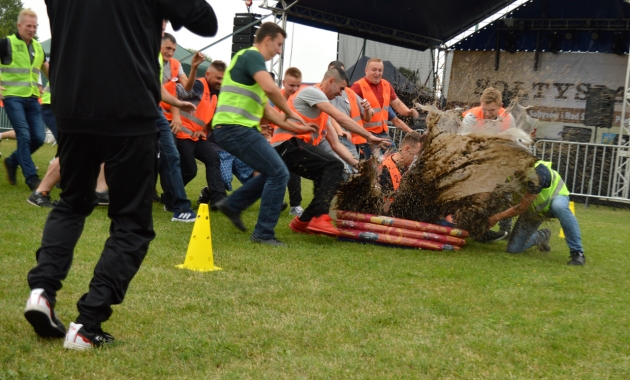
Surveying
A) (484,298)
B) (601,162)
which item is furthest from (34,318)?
(601,162)

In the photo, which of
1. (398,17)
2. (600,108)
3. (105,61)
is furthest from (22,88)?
(398,17)

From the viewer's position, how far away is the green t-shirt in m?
5.95

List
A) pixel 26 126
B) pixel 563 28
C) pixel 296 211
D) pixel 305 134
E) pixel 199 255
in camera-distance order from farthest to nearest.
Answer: pixel 563 28 → pixel 296 211 → pixel 26 126 → pixel 305 134 → pixel 199 255

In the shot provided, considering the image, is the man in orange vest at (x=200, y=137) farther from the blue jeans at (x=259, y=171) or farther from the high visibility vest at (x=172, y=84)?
the blue jeans at (x=259, y=171)

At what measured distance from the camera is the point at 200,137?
28.2ft

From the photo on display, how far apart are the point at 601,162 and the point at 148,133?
472 inches

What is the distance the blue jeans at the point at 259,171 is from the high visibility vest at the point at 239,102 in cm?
6

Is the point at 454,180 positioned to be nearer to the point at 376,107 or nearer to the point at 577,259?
the point at 577,259

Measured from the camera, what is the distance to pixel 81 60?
9.91 ft

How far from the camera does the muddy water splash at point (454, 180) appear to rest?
659 cm

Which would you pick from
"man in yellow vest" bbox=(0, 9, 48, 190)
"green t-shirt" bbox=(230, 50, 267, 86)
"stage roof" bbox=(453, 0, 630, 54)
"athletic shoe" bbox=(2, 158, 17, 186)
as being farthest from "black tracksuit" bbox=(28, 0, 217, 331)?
"stage roof" bbox=(453, 0, 630, 54)

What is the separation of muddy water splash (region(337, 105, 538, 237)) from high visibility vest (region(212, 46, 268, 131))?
4.34ft

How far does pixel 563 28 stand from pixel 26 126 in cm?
1476

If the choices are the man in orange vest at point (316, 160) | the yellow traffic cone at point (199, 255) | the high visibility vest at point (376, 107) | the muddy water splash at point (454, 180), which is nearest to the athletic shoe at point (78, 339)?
the yellow traffic cone at point (199, 255)
